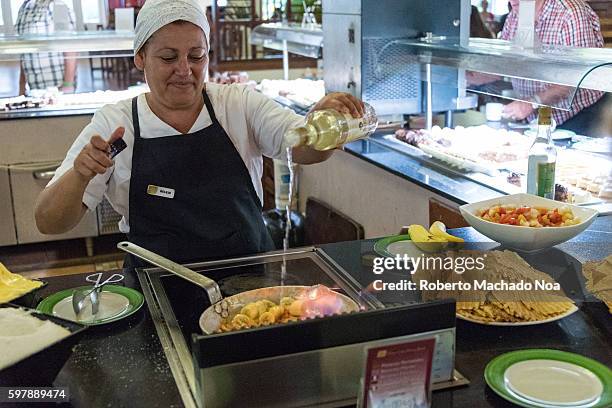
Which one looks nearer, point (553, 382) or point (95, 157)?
point (553, 382)

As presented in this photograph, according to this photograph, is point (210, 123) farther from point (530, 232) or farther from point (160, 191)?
point (530, 232)

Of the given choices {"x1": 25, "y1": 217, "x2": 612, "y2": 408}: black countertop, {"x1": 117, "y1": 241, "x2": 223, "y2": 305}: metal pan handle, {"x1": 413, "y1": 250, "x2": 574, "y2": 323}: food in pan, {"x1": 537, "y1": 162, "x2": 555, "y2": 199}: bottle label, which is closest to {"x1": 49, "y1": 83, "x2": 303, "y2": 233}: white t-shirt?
{"x1": 117, "y1": 241, "x2": 223, "y2": 305}: metal pan handle

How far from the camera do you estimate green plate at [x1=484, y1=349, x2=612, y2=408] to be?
1220 millimetres

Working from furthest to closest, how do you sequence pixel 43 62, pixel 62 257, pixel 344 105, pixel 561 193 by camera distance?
pixel 43 62 → pixel 62 257 → pixel 561 193 → pixel 344 105

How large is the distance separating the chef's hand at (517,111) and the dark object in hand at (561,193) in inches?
48.2

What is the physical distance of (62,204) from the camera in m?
2.07

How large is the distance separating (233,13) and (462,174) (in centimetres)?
523

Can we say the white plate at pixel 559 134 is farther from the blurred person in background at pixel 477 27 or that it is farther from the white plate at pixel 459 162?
the blurred person in background at pixel 477 27

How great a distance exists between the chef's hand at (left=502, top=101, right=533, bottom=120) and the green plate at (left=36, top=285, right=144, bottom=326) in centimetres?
259

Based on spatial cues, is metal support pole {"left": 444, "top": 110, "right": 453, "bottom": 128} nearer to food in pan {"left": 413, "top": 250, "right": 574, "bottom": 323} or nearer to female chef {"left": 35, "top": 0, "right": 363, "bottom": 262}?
female chef {"left": 35, "top": 0, "right": 363, "bottom": 262}

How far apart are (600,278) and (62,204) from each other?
1.42m

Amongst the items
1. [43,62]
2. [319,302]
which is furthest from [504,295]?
[43,62]

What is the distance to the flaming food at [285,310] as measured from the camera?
146 cm

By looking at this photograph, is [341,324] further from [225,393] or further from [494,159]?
[494,159]
